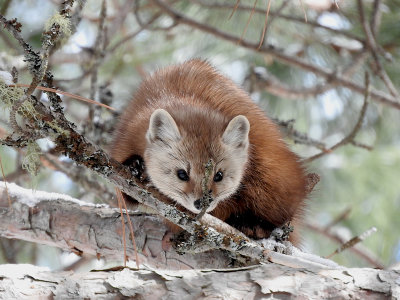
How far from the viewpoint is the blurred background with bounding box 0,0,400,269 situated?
4219 millimetres

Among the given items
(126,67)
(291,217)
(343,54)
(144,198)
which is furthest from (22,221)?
(343,54)

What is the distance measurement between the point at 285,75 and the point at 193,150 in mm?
3551

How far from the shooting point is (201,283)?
6.76 ft

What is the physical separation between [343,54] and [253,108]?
272 cm

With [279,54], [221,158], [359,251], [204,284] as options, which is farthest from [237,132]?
[359,251]

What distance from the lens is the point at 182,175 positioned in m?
3.03

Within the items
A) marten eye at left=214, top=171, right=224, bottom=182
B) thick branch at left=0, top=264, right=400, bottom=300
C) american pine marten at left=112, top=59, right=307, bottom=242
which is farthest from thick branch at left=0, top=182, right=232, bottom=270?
thick branch at left=0, top=264, right=400, bottom=300

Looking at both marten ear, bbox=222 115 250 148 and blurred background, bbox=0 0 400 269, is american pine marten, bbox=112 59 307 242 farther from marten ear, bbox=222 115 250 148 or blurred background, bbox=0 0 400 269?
blurred background, bbox=0 0 400 269

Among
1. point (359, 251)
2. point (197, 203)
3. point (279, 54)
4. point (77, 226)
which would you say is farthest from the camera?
point (359, 251)

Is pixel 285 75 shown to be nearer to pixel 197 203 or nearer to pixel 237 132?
pixel 237 132

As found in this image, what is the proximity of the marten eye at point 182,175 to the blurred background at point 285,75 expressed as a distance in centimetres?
87

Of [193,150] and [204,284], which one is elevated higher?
[193,150]

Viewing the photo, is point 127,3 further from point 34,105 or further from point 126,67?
point 34,105

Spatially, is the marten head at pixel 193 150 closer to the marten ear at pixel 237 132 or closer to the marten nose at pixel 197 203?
the marten ear at pixel 237 132
